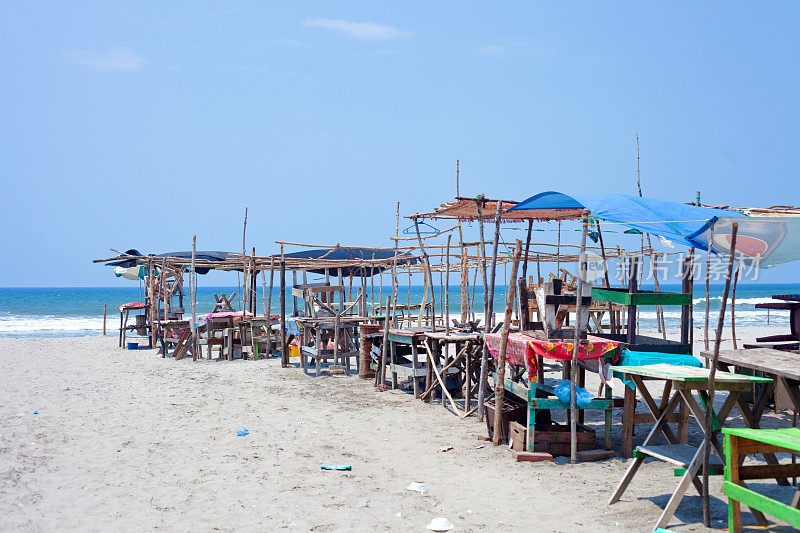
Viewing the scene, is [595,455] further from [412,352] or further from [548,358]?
[412,352]

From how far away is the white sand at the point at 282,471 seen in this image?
15.5 ft

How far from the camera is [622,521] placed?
4535 millimetres

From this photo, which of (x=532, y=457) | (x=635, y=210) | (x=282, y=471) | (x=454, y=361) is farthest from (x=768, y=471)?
(x=454, y=361)

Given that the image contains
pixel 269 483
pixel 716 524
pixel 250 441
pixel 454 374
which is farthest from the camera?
pixel 454 374

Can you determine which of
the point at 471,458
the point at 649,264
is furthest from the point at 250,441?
the point at 649,264

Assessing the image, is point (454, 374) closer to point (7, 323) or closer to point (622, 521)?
point (622, 521)

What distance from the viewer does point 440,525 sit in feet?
14.9

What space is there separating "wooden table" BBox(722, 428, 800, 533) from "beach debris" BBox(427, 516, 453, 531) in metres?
1.93

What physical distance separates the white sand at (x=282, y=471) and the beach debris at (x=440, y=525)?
0.26 feet

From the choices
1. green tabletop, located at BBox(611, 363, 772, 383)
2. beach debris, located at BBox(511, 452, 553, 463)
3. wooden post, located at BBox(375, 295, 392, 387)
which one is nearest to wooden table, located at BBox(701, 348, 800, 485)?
green tabletop, located at BBox(611, 363, 772, 383)

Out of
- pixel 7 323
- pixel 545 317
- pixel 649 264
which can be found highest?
pixel 649 264

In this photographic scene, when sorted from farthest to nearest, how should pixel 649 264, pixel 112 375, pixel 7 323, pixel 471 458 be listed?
pixel 7 323 → pixel 112 375 → pixel 649 264 → pixel 471 458

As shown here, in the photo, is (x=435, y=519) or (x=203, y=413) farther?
(x=203, y=413)

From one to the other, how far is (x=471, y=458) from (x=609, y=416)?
1559 millimetres
